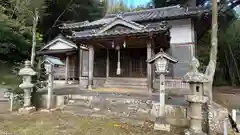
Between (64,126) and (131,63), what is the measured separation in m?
6.99

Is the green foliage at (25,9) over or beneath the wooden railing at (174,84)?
over

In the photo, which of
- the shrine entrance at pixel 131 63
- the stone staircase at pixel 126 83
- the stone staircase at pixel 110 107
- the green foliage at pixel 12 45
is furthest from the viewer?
the green foliage at pixel 12 45

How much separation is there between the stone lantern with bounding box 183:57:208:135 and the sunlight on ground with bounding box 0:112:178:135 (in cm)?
85

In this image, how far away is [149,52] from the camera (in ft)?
26.6

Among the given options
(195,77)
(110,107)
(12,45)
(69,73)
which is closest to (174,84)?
(110,107)

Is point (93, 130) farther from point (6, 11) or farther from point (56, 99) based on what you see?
point (6, 11)

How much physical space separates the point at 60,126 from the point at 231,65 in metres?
19.3

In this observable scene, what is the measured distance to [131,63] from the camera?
10797 millimetres

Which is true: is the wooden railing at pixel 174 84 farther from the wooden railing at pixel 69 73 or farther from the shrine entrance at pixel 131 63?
the wooden railing at pixel 69 73

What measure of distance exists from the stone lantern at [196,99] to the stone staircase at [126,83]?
219 inches

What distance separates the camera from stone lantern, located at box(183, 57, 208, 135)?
149 inches

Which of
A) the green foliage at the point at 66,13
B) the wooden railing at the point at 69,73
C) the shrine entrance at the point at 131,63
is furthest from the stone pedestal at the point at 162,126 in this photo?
the green foliage at the point at 66,13

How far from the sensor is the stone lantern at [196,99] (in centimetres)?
378

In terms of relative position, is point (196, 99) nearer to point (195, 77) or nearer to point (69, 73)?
point (195, 77)
